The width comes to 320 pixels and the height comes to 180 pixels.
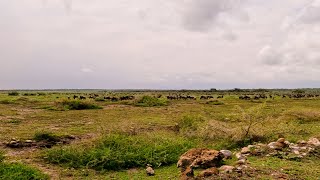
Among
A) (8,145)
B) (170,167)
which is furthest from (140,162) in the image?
(8,145)

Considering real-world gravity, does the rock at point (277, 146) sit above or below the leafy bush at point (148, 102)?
below

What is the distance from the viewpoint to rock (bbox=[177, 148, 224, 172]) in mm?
9422

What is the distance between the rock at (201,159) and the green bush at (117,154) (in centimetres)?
93

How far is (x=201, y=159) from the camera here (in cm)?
948

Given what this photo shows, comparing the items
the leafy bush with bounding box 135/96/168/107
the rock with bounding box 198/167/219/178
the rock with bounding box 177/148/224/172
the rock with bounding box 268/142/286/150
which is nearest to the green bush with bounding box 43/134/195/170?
the rock with bounding box 177/148/224/172

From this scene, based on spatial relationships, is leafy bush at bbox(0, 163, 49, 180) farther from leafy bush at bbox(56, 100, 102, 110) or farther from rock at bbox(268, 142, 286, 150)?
leafy bush at bbox(56, 100, 102, 110)

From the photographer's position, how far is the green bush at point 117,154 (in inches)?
401

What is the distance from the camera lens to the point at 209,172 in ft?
26.6

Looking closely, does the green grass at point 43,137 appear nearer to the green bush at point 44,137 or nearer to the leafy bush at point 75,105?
the green bush at point 44,137

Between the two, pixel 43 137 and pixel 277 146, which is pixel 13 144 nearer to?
pixel 43 137

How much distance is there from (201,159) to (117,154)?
2540mm

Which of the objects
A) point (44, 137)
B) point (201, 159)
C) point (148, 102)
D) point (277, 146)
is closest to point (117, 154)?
point (201, 159)

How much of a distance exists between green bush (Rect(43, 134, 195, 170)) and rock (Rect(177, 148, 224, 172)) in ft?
3.05

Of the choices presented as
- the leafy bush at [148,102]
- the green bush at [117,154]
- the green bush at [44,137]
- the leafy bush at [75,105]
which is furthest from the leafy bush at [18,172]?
the leafy bush at [148,102]
